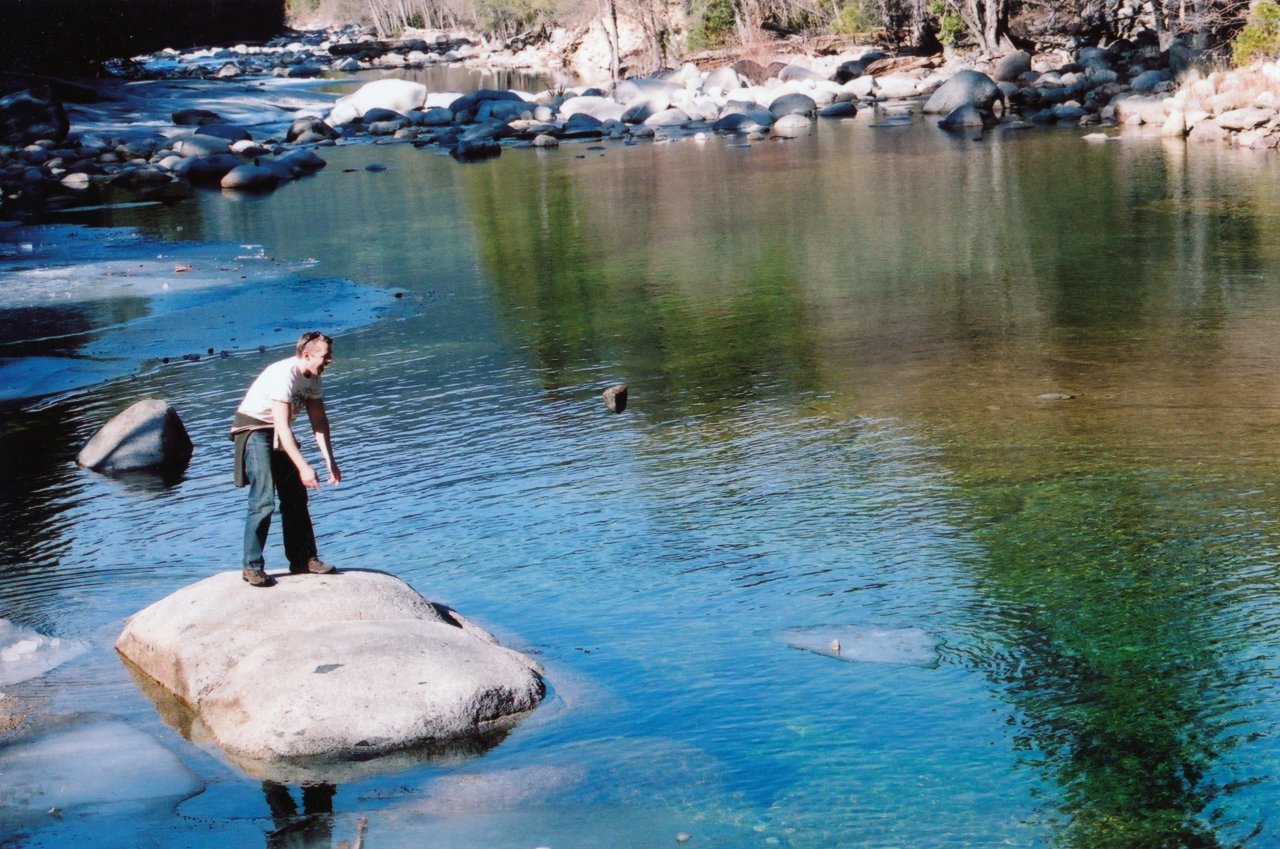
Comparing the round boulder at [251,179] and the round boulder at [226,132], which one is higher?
the round boulder at [226,132]

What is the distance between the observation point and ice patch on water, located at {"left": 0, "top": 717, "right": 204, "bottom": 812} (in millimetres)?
6344

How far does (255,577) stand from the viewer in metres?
7.78

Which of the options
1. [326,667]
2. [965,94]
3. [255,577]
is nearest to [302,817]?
[326,667]

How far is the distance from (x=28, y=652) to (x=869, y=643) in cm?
469

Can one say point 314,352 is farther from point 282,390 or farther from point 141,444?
point 141,444

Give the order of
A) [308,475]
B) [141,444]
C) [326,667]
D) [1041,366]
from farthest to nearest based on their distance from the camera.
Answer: [1041,366], [141,444], [308,475], [326,667]

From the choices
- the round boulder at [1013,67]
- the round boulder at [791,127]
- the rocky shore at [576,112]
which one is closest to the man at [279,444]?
the rocky shore at [576,112]

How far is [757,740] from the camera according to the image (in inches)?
267

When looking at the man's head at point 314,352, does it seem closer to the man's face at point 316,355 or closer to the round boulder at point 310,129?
the man's face at point 316,355

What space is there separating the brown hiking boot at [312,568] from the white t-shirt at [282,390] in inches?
35.2

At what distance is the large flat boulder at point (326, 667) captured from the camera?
6.62 meters

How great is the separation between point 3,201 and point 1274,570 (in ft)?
101

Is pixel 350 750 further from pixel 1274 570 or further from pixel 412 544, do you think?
pixel 1274 570

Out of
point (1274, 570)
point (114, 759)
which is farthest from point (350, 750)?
point (1274, 570)
